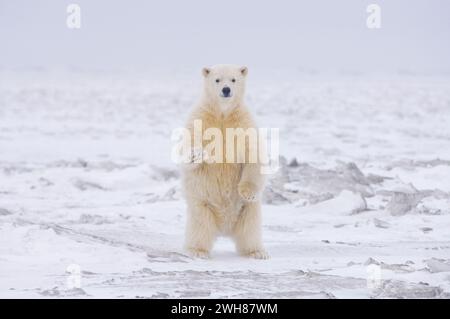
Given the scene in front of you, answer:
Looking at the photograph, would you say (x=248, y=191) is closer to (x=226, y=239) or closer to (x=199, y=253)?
(x=199, y=253)

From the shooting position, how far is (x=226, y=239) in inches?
247

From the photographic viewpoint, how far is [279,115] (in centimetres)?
1698

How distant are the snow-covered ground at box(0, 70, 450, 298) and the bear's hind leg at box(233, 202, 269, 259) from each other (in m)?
0.10

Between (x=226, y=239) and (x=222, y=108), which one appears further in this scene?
(x=226, y=239)

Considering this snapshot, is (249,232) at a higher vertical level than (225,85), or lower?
lower

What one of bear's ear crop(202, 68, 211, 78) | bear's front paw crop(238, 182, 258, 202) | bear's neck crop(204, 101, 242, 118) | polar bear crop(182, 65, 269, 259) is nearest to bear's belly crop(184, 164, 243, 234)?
polar bear crop(182, 65, 269, 259)

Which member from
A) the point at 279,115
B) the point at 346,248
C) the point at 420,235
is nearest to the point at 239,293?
the point at 346,248

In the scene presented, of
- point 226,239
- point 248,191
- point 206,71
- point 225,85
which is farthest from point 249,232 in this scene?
point 226,239

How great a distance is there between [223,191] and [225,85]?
72 cm

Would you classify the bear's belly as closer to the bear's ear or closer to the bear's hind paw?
the bear's hind paw

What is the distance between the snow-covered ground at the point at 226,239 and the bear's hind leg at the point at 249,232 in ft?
0.34

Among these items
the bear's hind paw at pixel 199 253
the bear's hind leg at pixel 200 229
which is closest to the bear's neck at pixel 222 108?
the bear's hind leg at pixel 200 229

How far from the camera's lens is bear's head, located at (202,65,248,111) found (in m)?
4.97

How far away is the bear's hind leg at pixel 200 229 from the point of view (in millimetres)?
4902
